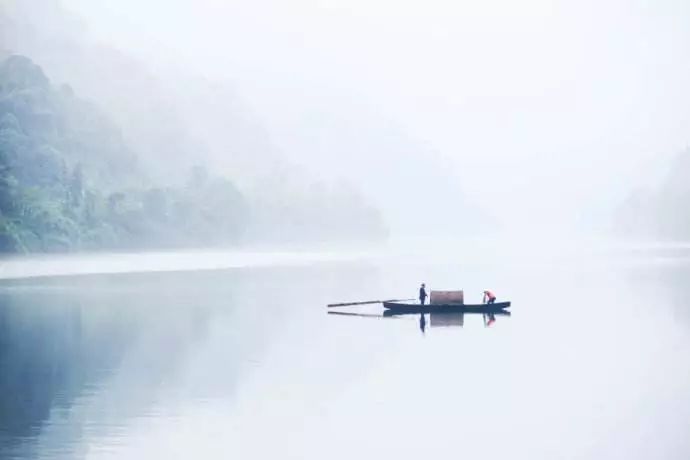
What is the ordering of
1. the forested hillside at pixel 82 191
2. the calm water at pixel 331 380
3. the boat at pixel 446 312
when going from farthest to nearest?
1. the forested hillside at pixel 82 191
2. the boat at pixel 446 312
3. the calm water at pixel 331 380

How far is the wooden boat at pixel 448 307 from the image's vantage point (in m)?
54.6

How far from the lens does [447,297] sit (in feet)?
180

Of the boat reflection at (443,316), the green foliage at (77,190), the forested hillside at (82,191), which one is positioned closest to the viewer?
the boat reflection at (443,316)

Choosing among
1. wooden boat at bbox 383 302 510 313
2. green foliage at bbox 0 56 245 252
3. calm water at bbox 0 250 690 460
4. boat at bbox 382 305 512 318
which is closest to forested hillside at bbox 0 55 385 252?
green foliage at bbox 0 56 245 252

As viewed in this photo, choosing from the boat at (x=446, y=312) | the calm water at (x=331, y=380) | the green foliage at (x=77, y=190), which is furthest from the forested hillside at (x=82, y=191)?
the boat at (x=446, y=312)

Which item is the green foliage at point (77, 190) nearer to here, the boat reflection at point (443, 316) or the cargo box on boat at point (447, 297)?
the boat reflection at point (443, 316)

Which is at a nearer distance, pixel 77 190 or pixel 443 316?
pixel 443 316

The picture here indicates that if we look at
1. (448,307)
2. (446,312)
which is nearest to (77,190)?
(446,312)

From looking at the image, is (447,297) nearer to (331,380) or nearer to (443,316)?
(443,316)

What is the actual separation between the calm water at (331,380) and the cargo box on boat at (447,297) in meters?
1.75

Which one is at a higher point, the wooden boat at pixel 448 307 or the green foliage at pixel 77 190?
the green foliage at pixel 77 190

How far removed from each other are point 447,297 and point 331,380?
69.8ft

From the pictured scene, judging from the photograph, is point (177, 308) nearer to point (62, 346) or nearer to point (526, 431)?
point (62, 346)

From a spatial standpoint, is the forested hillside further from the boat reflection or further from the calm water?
the boat reflection
